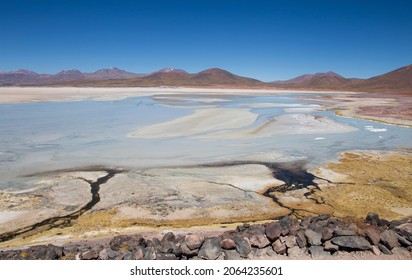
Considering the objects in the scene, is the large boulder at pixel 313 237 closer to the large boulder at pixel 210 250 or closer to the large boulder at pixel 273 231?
the large boulder at pixel 273 231

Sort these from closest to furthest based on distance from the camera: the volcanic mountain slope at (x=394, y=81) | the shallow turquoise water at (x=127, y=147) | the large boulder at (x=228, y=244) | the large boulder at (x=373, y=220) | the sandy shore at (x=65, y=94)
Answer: the large boulder at (x=228, y=244), the large boulder at (x=373, y=220), the shallow turquoise water at (x=127, y=147), the sandy shore at (x=65, y=94), the volcanic mountain slope at (x=394, y=81)

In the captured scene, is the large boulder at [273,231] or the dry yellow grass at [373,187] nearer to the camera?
the large boulder at [273,231]

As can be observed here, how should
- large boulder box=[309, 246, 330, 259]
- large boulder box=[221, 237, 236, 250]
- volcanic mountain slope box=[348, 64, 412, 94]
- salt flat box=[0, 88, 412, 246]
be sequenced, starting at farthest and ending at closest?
volcanic mountain slope box=[348, 64, 412, 94]
salt flat box=[0, 88, 412, 246]
large boulder box=[221, 237, 236, 250]
large boulder box=[309, 246, 330, 259]

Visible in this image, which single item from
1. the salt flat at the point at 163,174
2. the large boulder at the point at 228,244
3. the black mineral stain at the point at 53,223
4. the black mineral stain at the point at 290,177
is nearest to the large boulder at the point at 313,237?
the large boulder at the point at 228,244

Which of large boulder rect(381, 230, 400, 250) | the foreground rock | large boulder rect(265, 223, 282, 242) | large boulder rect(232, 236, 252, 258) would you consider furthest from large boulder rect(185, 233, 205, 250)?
large boulder rect(381, 230, 400, 250)

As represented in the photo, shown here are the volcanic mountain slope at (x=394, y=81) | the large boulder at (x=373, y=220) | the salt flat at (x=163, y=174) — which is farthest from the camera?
the volcanic mountain slope at (x=394, y=81)

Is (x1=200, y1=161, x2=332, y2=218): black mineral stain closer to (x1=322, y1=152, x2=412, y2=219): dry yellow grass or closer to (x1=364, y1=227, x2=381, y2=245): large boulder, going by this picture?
(x1=322, y1=152, x2=412, y2=219): dry yellow grass

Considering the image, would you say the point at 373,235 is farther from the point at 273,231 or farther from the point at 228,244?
the point at 228,244

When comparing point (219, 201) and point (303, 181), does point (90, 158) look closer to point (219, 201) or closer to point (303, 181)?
point (219, 201)
